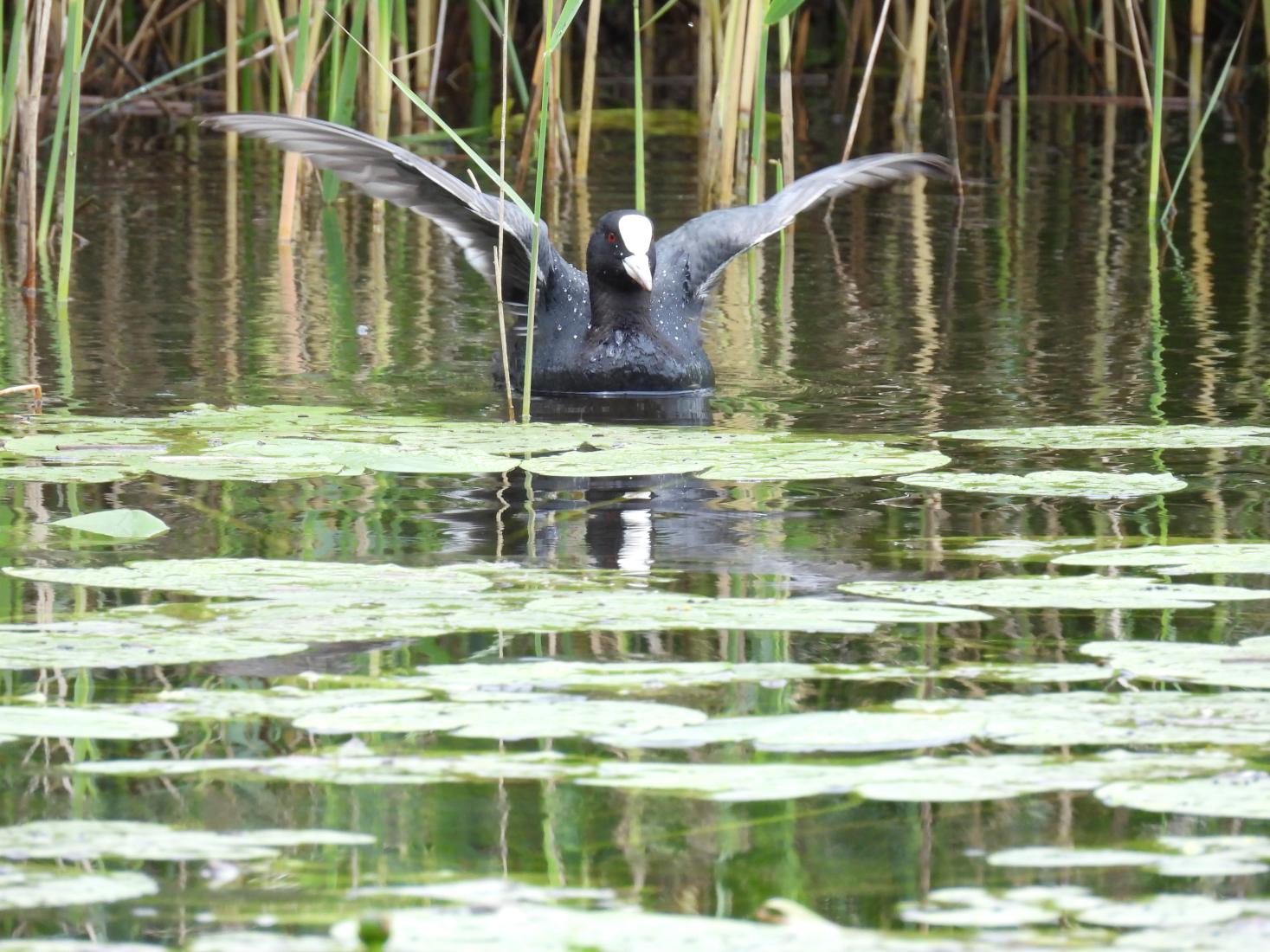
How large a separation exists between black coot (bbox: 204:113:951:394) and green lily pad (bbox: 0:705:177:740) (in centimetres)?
275

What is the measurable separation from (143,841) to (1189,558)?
163 cm

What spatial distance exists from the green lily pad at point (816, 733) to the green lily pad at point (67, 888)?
531 mm

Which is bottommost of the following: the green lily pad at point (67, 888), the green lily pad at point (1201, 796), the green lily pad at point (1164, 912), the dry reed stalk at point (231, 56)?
the green lily pad at point (1164, 912)

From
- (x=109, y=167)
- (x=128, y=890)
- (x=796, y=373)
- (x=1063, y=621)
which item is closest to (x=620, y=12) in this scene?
(x=109, y=167)

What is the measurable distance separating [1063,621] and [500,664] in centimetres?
72

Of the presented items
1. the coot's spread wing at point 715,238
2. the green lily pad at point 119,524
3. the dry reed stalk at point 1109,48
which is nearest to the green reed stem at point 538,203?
the coot's spread wing at point 715,238

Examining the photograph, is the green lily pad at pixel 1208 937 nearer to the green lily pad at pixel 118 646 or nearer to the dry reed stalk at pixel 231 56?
the green lily pad at pixel 118 646

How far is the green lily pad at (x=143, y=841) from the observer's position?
6.24 feet

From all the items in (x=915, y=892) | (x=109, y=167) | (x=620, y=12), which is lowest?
(x=915, y=892)

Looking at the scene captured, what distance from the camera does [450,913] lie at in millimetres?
1756

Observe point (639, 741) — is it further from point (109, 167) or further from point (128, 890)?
point (109, 167)

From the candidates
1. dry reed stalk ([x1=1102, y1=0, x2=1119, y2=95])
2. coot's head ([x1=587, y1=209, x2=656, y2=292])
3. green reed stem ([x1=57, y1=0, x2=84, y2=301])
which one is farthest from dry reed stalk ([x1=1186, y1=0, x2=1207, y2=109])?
green reed stem ([x1=57, y1=0, x2=84, y2=301])

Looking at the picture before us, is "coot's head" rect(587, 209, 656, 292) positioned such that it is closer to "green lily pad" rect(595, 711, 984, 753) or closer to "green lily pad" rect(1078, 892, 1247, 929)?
"green lily pad" rect(595, 711, 984, 753)

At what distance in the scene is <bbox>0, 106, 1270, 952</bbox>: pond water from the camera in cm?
A: 186
